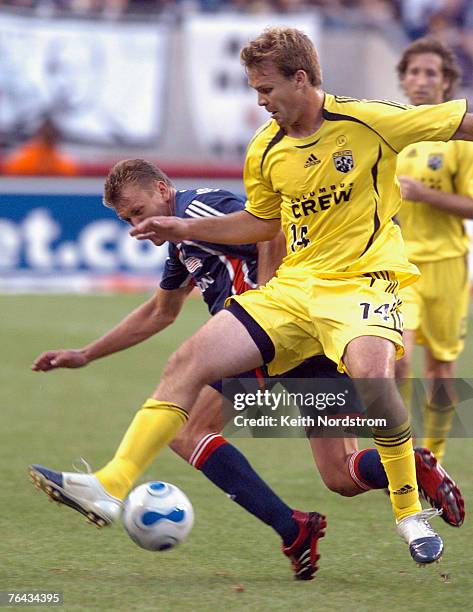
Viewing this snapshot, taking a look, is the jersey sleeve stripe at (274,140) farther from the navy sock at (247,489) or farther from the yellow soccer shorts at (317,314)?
Answer: the navy sock at (247,489)

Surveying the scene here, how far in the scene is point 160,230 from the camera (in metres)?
4.64

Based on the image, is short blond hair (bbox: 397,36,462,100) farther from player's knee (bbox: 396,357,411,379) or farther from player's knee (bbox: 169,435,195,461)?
player's knee (bbox: 169,435,195,461)

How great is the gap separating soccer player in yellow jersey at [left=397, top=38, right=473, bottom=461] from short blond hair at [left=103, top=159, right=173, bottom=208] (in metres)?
2.06

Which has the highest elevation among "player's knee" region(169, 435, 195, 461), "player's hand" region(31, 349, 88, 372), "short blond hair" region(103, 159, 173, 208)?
"short blond hair" region(103, 159, 173, 208)

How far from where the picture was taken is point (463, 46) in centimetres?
1884

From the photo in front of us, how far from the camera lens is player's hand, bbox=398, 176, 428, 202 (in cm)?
663

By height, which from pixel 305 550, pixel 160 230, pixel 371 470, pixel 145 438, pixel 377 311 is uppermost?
pixel 160 230

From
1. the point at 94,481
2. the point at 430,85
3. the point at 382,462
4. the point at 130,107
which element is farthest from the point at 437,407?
the point at 130,107

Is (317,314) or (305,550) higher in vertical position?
(317,314)

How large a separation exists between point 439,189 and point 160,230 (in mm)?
2675

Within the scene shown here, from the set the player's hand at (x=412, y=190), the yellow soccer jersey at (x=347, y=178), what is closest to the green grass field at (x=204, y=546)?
the yellow soccer jersey at (x=347, y=178)

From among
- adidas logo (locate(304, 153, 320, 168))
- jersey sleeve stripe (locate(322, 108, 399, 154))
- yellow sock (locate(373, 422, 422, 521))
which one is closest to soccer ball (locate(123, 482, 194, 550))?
yellow sock (locate(373, 422, 422, 521))

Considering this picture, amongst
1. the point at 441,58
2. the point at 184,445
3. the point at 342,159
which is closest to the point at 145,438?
the point at 184,445

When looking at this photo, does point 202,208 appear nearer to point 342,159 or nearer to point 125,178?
point 125,178
